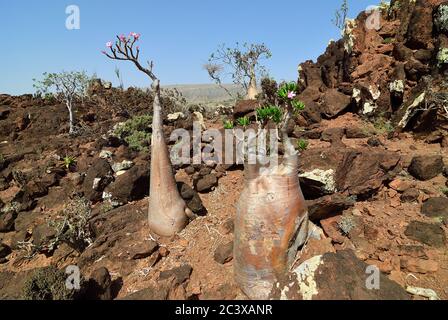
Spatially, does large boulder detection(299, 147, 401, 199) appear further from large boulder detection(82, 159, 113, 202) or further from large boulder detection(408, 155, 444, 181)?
large boulder detection(82, 159, 113, 202)

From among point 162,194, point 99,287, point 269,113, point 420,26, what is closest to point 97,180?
point 162,194

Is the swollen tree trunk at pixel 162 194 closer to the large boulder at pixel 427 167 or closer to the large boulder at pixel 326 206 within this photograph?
the large boulder at pixel 326 206

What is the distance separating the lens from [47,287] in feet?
11.2

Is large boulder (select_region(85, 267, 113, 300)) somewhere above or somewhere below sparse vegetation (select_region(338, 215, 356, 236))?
below

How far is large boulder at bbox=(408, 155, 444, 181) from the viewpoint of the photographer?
17.4 feet

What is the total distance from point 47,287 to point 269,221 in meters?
2.41

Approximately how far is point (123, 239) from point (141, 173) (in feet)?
4.95

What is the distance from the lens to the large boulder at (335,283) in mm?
2883

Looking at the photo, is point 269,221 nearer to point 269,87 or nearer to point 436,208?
point 436,208

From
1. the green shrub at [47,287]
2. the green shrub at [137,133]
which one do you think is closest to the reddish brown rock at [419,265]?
the green shrub at [47,287]

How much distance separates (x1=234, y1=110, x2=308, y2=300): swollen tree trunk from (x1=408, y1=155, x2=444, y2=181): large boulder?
3.04 meters

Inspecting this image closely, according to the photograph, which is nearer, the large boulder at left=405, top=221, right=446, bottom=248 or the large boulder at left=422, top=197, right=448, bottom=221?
the large boulder at left=405, top=221, right=446, bottom=248

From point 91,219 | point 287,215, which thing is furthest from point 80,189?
point 287,215

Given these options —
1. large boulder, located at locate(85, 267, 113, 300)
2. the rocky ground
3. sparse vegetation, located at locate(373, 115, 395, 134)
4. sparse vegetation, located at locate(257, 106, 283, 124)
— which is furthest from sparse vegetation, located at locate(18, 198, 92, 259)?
sparse vegetation, located at locate(373, 115, 395, 134)
